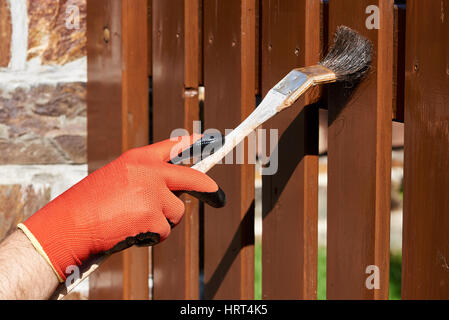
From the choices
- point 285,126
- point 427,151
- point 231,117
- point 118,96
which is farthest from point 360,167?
point 118,96

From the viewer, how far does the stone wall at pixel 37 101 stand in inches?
93.0

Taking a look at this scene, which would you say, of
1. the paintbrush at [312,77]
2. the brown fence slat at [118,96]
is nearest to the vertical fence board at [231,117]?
the paintbrush at [312,77]

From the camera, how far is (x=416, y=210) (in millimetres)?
1347

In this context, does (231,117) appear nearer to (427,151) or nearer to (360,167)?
(360,167)

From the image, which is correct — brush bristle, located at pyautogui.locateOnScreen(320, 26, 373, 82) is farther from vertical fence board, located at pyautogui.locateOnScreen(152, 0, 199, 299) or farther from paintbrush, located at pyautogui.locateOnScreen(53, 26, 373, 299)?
vertical fence board, located at pyautogui.locateOnScreen(152, 0, 199, 299)

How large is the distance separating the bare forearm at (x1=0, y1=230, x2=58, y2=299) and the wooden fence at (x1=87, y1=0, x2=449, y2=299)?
0.72 meters

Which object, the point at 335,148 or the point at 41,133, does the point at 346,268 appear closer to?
the point at 335,148

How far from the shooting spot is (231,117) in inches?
72.5

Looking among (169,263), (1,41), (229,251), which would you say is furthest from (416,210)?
(1,41)

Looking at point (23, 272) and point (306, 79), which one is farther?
point (306, 79)

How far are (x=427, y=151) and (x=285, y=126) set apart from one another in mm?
469

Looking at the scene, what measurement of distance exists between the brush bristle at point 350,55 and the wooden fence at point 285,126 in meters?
0.03

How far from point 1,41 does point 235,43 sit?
115 cm
